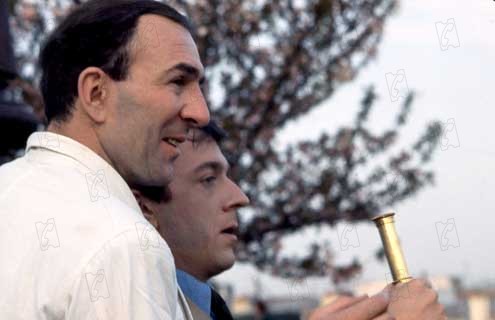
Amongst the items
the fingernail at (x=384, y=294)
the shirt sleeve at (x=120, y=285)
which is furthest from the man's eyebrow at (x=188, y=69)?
the fingernail at (x=384, y=294)

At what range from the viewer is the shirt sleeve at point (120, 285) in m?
1.47

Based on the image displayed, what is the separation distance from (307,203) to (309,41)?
155cm

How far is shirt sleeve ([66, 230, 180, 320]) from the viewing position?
4.82 feet

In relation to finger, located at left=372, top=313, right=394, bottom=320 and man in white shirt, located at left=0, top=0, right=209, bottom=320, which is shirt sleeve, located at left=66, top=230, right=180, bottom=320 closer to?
man in white shirt, located at left=0, top=0, right=209, bottom=320

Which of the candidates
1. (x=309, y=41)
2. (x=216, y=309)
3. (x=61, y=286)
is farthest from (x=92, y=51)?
(x=309, y=41)

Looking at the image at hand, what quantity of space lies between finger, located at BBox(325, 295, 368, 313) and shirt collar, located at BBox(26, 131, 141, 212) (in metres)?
0.38

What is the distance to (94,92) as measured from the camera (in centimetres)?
183

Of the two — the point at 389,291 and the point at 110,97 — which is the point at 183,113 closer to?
the point at 110,97

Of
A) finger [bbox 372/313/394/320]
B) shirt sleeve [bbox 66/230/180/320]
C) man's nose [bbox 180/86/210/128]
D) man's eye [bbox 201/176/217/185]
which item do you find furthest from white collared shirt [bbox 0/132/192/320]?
man's eye [bbox 201/176/217/185]

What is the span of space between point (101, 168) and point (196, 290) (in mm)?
885

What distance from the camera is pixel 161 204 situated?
8.67 ft

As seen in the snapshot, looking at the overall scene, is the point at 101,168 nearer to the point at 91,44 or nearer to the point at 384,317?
the point at 91,44

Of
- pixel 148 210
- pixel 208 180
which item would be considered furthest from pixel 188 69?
pixel 208 180

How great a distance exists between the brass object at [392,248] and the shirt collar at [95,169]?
43 cm
